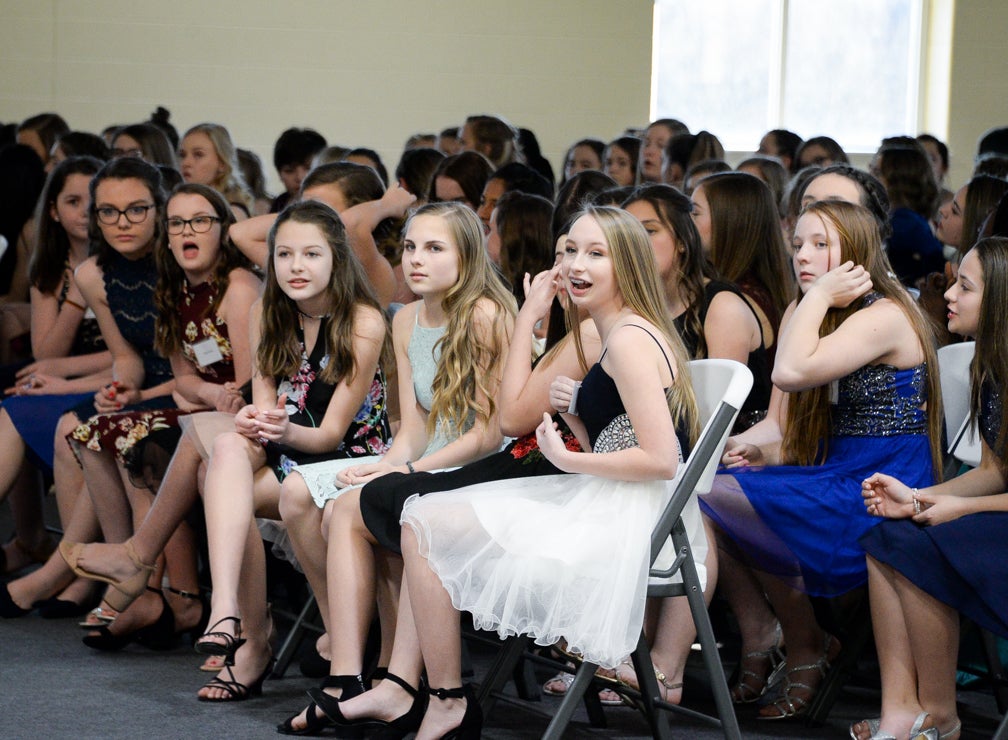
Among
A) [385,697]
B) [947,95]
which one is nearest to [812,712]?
[385,697]

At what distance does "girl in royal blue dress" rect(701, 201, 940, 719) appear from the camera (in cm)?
271

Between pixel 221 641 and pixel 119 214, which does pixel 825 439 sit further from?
→ pixel 119 214

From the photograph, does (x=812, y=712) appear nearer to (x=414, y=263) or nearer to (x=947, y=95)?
(x=414, y=263)

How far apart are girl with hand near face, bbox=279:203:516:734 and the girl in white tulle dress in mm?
282

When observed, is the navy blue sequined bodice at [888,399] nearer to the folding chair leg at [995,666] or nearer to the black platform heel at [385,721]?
the folding chair leg at [995,666]

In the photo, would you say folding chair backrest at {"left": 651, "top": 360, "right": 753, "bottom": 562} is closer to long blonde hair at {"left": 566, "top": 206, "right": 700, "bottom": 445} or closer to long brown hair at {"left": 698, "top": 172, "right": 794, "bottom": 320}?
long blonde hair at {"left": 566, "top": 206, "right": 700, "bottom": 445}

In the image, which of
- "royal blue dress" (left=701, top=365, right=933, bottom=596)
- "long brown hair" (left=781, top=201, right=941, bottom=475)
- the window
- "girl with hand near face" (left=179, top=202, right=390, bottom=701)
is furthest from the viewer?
the window

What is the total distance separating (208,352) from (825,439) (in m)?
1.71

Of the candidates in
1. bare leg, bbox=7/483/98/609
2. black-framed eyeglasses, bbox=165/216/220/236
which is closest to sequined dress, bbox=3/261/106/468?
bare leg, bbox=7/483/98/609

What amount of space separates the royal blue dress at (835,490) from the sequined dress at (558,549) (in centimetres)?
23

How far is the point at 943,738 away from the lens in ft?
8.52

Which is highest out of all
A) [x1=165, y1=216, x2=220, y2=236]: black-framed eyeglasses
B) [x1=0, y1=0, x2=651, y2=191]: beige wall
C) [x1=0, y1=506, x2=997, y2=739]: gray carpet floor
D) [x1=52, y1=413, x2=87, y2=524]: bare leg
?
[x1=0, y1=0, x2=651, y2=191]: beige wall

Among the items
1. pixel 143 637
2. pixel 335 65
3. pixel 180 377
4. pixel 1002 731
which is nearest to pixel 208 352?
pixel 180 377

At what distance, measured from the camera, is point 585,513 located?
244 cm
